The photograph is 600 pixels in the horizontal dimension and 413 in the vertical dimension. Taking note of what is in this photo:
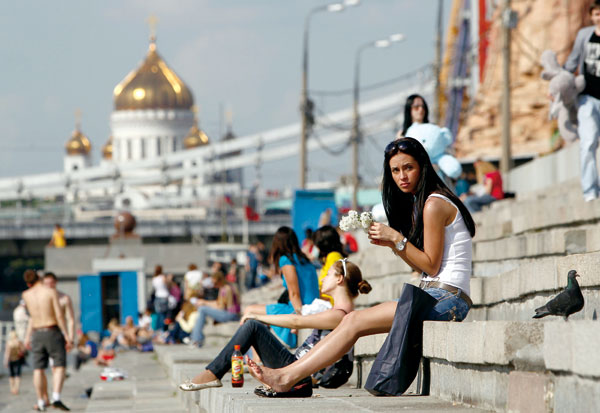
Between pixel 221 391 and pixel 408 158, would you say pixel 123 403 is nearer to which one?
pixel 221 391

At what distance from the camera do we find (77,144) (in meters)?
170

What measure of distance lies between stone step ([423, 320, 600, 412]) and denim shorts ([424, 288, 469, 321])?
14 centimetres

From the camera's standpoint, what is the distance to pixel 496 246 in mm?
10016

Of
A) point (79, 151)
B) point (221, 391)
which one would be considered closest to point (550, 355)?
point (221, 391)

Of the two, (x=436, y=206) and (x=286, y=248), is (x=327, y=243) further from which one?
(x=436, y=206)

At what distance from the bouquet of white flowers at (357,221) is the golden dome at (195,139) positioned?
14599cm

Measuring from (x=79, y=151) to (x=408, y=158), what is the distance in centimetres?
16696

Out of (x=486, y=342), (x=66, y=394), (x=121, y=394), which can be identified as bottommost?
(x=66, y=394)

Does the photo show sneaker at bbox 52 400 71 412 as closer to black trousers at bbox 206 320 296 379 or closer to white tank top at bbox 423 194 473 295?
black trousers at bbox 206 320 296 379

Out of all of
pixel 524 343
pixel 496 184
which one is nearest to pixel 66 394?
pixel 496 184

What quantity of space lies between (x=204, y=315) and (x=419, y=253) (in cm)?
966

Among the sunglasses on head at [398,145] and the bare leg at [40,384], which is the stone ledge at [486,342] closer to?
the sunglasses on head at [398,145]

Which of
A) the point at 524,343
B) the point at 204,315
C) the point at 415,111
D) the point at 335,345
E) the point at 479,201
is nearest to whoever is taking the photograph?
the point at 524,343

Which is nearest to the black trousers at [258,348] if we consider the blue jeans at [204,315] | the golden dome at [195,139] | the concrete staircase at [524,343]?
the concrete staircase at [524,343]
